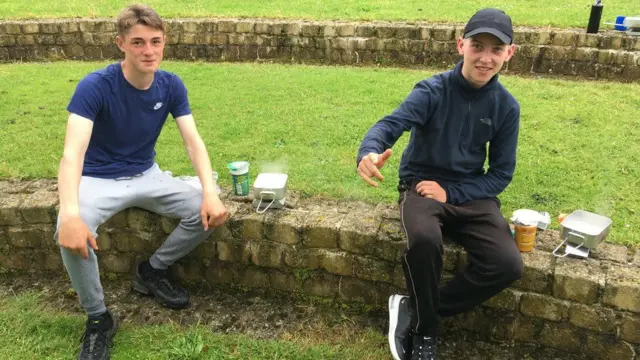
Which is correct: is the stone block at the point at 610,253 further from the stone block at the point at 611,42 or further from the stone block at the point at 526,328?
the stone block at the point at 611,42

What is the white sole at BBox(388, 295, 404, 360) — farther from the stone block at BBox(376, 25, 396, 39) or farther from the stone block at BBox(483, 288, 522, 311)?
the stone block at BBox(376, 25, 396, 39)

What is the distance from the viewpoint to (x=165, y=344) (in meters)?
2.59

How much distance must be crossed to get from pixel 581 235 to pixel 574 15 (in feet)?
22.1

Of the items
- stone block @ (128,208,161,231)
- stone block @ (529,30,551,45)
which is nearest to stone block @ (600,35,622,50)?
stone block @ (529,30,551,45)

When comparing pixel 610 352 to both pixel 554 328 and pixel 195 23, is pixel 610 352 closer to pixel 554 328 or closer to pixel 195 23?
pixel 554 328

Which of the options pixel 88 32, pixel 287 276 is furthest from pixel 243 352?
pixel 88 32

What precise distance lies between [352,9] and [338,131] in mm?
4858

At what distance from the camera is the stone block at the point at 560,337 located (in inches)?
101

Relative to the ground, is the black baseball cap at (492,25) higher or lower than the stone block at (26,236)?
higher

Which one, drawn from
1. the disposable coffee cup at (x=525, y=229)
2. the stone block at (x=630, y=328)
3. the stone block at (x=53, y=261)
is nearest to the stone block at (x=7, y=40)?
the stone block at (x=53, y=261)

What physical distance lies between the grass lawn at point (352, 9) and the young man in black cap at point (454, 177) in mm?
5740

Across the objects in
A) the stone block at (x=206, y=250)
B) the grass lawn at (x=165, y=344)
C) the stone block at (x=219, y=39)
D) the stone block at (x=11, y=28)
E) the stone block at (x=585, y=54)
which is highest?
the stone block at (x=585, y=54)

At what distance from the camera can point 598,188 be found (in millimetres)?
3609

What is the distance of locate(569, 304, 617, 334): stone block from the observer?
2.44 metres
